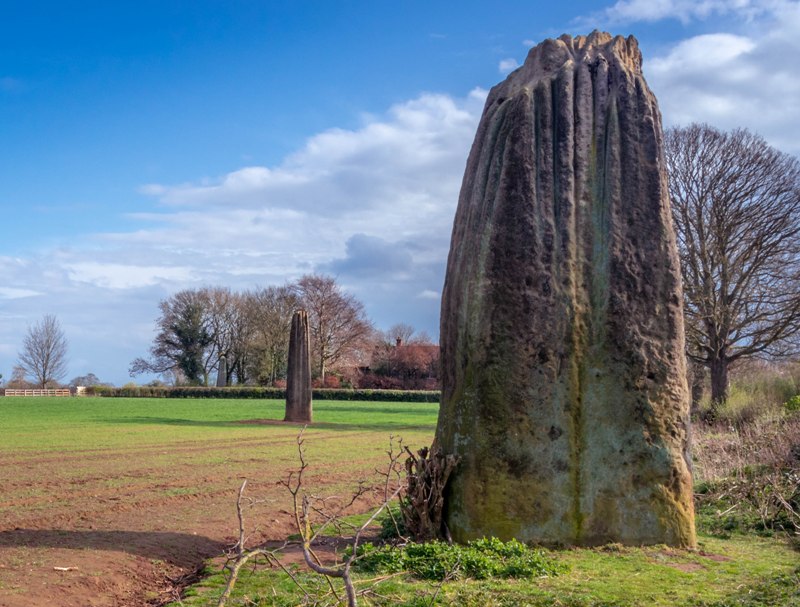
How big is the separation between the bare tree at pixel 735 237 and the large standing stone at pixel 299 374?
14.2m

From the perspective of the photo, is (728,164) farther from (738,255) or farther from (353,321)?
(353,321)

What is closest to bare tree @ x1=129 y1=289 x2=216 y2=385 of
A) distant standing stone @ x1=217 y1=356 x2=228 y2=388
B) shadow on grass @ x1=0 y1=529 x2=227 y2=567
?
distant standing stone @ x1=217 y1=356 x2=228 y2=388

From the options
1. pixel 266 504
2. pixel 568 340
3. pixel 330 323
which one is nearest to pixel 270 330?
pixel 330 323

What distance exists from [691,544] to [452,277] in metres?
3.51

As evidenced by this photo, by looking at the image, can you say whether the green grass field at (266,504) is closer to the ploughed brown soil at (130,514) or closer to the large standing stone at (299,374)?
the ploughed brown soil at (130,514)

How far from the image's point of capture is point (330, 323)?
6769 cm

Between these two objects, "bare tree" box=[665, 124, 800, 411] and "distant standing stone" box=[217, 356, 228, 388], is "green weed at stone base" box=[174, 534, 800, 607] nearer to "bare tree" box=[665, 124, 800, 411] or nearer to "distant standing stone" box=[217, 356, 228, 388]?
"bare tree" box=[665, 124, 800, 411]

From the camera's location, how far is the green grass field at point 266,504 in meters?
5.83

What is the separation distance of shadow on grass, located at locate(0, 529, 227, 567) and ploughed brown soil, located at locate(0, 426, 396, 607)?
0.04 ft

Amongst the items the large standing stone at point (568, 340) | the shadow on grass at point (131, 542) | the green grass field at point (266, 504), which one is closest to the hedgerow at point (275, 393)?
the green grass field at point (266, 504)

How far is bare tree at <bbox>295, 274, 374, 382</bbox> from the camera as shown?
6712 centimetres

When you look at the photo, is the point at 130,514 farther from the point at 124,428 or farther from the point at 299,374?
the point at 299,374

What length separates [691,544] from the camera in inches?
301

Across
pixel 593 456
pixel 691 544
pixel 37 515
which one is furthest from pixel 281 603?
pixel 37 515
